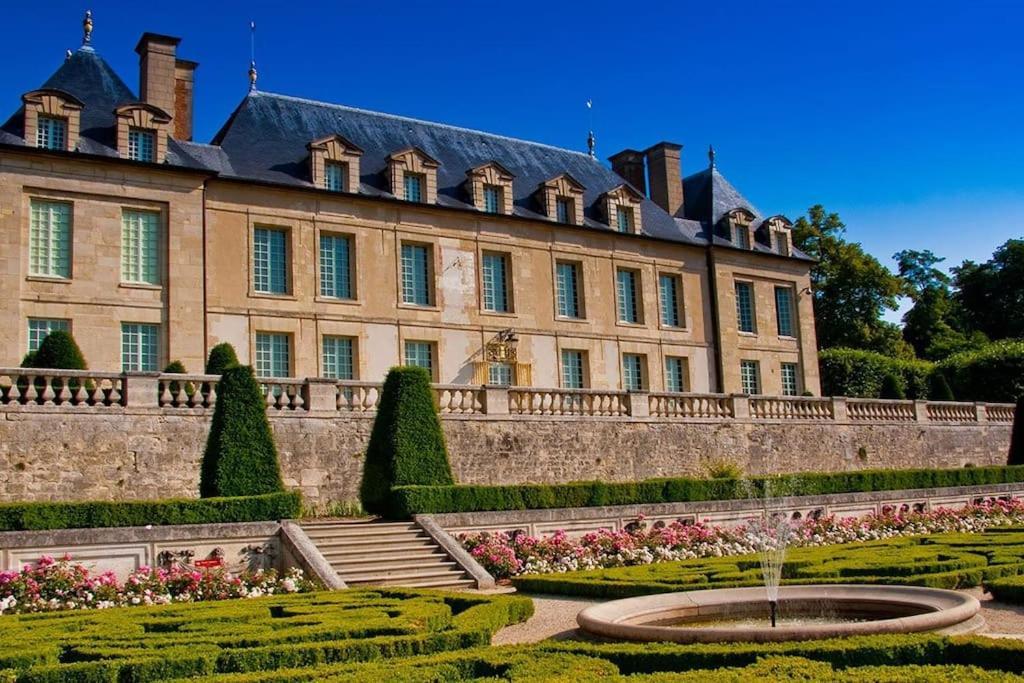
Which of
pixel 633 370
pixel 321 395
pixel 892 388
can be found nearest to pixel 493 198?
pixel 633 370

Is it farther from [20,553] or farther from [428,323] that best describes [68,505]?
[428,323]

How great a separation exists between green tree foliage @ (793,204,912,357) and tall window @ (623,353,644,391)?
17959 millimetres

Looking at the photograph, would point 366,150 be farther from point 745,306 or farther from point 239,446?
point 239,446

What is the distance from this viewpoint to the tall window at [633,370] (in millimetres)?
30891

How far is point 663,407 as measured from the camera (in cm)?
2464

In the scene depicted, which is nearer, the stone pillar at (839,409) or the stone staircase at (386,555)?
the stone staircase at (386,555)

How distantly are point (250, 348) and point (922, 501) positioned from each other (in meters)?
15.1

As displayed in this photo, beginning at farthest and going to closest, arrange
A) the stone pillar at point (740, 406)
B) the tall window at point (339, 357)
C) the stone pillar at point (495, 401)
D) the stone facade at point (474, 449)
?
the tall window at point (339, 357)
the stone pillar at point (740, 406)
the stone pillar at point (495, 401)
the stone facade at point (474, 449)

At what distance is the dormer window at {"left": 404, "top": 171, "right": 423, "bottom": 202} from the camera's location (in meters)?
28.0

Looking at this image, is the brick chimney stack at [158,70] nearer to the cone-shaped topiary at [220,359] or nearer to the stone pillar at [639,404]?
the cone-shaped topiary at [220,359]

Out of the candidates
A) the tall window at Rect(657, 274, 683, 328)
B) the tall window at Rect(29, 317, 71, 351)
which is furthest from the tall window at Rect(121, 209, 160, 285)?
the tall window at Rect(657, 274, 683, 328)

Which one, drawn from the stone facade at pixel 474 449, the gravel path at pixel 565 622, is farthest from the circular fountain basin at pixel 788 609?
the stone facade at pixel 474 449

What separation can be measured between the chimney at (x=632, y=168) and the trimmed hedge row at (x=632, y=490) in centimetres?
1679

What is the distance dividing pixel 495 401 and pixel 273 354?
6492 mm
